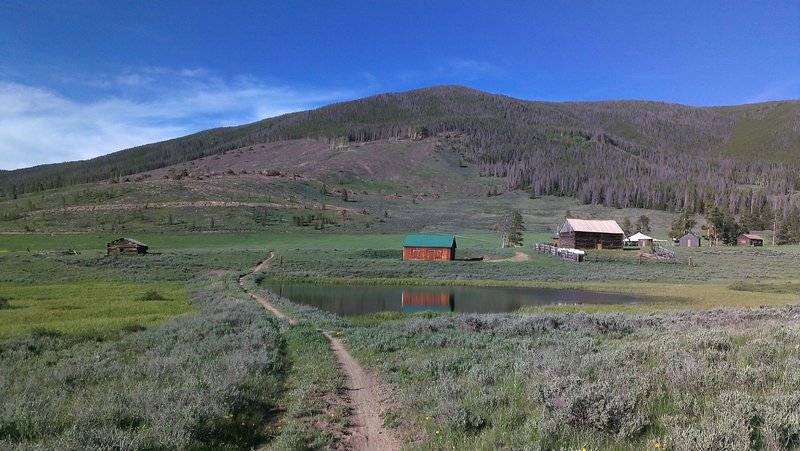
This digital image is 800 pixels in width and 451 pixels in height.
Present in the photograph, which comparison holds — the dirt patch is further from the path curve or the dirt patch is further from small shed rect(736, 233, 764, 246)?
small shed rect(736, 233, 764, 246)

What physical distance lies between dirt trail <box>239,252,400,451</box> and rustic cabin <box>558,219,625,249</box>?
68.5 metres

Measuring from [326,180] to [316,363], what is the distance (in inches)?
6531

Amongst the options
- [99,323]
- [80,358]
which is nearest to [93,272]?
[99,323]

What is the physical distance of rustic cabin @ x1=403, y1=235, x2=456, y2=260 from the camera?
65.7 m

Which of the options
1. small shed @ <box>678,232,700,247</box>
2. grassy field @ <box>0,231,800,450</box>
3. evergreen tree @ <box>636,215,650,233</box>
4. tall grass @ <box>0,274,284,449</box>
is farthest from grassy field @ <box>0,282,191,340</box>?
evergreen tree @ <box>636,215,650,233</box>

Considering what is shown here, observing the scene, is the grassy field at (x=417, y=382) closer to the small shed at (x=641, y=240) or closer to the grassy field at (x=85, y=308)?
the grassy field at (x=85, y=308)

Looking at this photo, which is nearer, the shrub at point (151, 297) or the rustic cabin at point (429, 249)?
the shrub at point (151, 297)

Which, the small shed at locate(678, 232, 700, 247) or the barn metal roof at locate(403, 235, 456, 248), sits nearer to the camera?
the barn metal roof at locate(403, 235, 456, 248)

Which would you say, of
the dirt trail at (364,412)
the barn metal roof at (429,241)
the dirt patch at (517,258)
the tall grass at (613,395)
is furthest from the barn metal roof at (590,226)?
the dirt trail at (364,412)

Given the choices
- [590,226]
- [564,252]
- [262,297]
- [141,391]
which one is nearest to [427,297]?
[262,297]

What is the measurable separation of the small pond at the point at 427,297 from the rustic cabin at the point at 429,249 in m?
20.0

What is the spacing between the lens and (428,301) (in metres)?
37.1

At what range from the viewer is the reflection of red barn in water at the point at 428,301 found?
33156mm

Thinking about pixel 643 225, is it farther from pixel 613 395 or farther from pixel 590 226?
pixel 613 395
